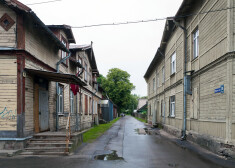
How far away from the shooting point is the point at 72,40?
14.4 metres

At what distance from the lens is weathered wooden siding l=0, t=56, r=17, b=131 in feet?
25.8

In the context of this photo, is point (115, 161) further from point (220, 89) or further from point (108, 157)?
point (220, 89)

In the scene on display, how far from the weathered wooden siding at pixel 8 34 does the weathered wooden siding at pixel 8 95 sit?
2.12 feet

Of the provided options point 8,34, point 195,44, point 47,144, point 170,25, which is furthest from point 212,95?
point 8,34

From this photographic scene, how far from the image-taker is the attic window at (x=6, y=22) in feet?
26.5

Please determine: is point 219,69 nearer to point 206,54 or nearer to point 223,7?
point 206,54

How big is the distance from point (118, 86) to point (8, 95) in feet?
156

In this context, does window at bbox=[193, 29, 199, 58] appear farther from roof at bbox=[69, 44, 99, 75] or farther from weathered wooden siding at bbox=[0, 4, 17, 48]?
weathered wooden siding at bbox=[0, 4, 17, 48]

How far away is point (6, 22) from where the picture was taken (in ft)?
26.8

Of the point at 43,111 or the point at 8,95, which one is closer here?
the point at 8,95

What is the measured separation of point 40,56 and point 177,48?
935cm

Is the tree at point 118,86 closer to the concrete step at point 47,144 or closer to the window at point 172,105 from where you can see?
the window at point 172,105

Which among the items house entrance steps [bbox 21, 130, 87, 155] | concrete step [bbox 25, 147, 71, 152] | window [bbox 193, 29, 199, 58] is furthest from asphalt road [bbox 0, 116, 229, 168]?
window [bbox 193, 29, 199, 58]

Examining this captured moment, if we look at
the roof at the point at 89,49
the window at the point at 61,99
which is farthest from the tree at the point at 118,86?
the window at the point at 61,99
